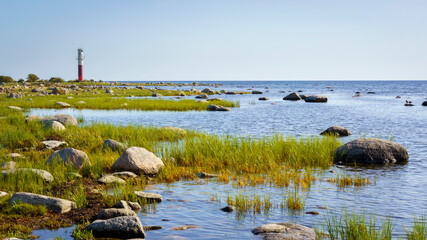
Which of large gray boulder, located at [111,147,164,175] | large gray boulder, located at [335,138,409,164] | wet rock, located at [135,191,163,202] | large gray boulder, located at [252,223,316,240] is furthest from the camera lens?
large gray boulder, located at [335,138,409,164]

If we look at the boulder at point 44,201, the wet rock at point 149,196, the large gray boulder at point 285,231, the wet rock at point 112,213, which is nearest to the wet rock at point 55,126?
the boulder at point 44,201

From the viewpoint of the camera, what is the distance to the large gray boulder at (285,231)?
650 cm

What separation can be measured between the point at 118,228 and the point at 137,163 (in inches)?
172

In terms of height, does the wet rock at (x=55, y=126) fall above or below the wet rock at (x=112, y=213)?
above

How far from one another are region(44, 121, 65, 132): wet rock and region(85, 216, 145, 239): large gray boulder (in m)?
12.5

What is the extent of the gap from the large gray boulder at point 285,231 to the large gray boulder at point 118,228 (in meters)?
2.02

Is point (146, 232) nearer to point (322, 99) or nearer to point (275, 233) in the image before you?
point (275, 233)

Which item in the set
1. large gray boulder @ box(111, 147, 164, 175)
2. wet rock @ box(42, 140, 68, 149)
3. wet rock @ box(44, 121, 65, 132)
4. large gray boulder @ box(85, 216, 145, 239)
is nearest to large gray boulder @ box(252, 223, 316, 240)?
large gray boulder @ box(85, 216, 145, 239)

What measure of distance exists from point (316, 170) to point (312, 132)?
33.6 feet

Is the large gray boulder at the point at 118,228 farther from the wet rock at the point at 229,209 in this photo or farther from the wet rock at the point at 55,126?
the wet rock at the point at 55,126

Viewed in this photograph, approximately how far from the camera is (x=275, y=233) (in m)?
6.61

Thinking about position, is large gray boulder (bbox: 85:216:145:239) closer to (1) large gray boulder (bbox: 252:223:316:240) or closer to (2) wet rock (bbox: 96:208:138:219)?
(2) wet rock (bbox: 96:208:138:219)

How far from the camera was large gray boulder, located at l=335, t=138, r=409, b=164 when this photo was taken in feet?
44.3

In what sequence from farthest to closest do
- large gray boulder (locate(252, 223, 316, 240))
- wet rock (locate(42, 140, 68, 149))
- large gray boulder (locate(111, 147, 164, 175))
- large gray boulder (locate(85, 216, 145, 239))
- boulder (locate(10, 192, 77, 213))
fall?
wet rock (locate(42, 140, 68, 149)) → large gray boulder (locate(111, 147, 164, 175)) → boulder (locate(10, 192, 77, 213)) → large gray boulder (locate(85, 216, 145, 239)) → large gray boulder (locate(252, 223, 316, 240))
